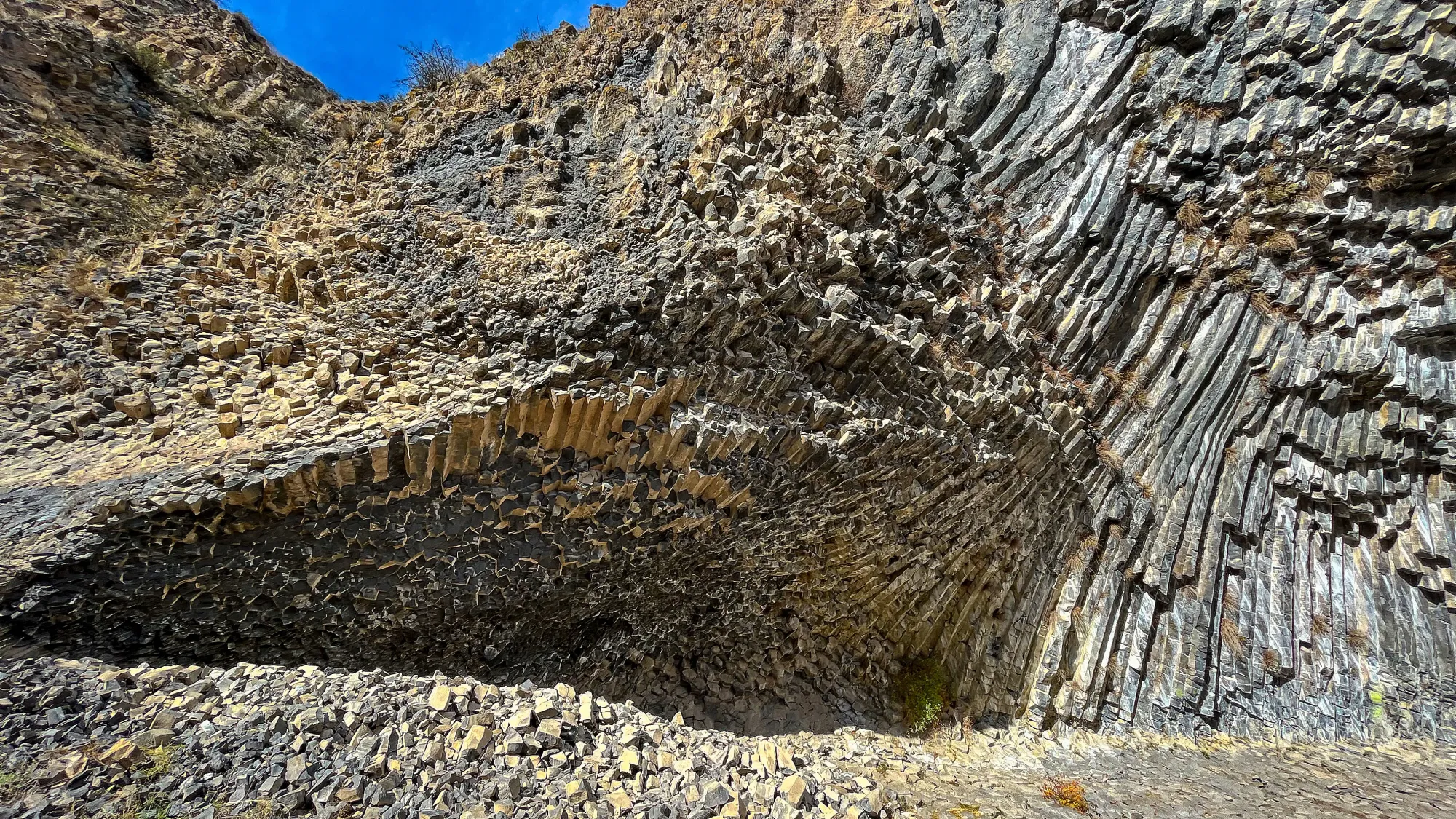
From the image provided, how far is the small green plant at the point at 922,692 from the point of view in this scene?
747 cm

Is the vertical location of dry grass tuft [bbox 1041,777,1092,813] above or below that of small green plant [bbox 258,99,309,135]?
below

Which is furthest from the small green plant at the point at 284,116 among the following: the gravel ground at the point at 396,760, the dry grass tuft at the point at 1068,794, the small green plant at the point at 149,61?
the dry grass tuft at the point at 1068,794

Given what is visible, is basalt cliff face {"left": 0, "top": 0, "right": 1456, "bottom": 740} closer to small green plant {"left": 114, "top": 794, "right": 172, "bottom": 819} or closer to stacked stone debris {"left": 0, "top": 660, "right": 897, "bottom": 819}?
stacked stone debris {"left": 0, "top": 660, "right": 897, "bottom": 819}

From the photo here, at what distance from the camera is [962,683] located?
25.3 feet

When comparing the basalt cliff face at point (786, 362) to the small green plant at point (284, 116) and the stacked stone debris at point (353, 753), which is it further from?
the stacked stone debris at point (353, 753)

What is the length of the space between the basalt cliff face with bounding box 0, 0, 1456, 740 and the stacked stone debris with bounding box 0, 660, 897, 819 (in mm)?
832

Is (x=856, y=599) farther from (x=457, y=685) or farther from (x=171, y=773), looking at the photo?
(x=171, y=773)

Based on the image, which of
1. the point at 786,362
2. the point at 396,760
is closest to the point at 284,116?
the point at 786,362

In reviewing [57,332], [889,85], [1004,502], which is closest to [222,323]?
[57,332]

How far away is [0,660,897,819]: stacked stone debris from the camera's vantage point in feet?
10.7

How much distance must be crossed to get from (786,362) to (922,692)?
4.66m

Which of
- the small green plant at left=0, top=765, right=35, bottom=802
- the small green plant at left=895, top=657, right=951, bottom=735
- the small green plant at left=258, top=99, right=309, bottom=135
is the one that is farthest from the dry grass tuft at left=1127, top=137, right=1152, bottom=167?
the small green plant at left=258, top=99, right=309, bottom=135

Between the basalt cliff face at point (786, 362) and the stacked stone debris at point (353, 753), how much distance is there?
0.83 metres

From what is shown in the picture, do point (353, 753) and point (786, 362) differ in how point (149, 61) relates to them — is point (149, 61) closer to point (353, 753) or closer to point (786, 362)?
point (786, 362)
